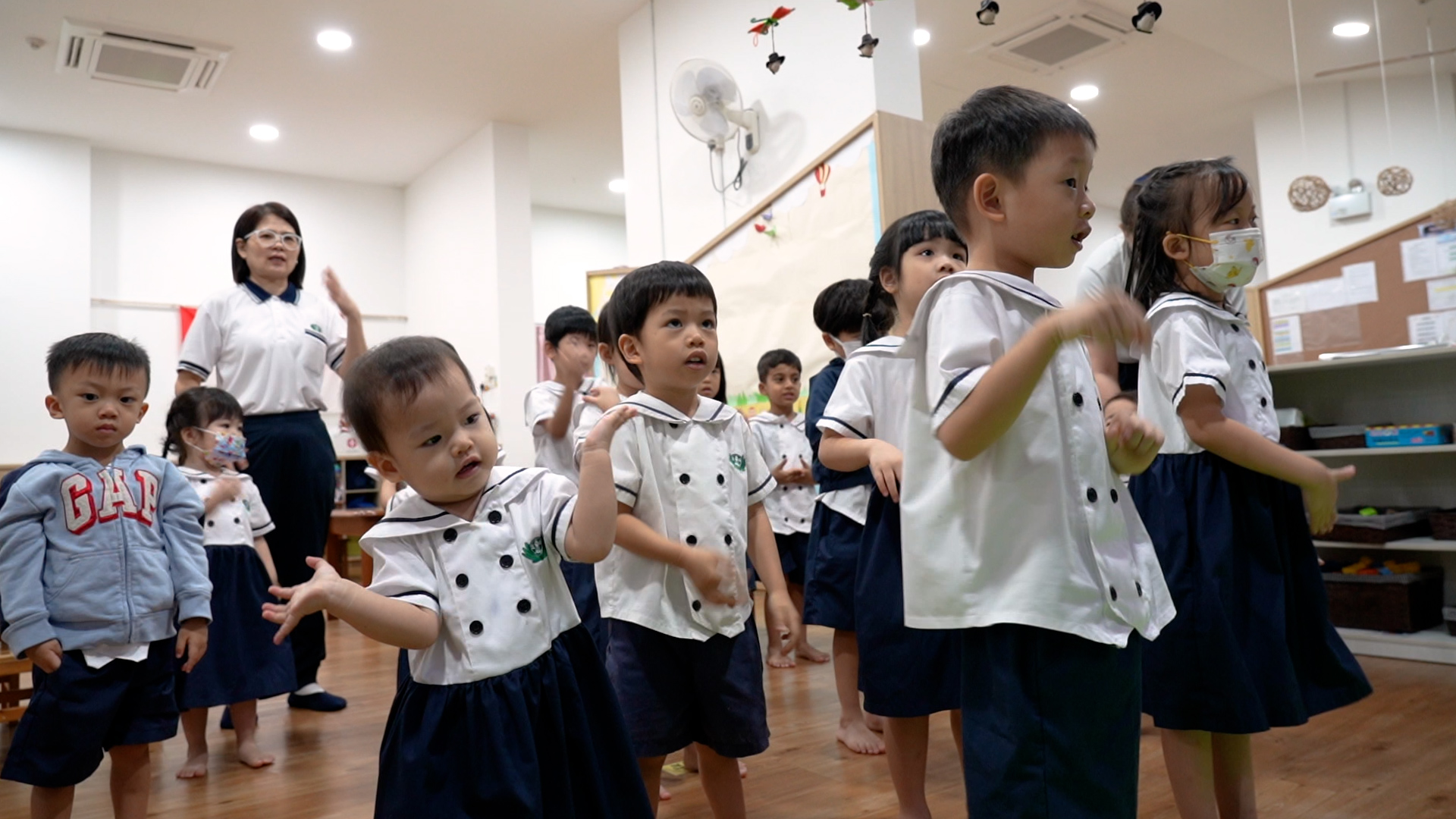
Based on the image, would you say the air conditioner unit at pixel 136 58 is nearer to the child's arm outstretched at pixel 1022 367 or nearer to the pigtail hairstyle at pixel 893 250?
the pigtail hairstyle at pixel 893 250

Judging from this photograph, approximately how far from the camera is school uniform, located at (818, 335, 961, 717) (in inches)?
67.3

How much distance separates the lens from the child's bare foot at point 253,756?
102 inches

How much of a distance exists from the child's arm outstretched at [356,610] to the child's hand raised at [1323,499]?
124 cm

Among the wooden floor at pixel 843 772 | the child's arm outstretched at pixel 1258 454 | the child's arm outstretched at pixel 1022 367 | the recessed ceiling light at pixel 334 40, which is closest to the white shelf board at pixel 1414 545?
the wooden floor at pixel 843 772

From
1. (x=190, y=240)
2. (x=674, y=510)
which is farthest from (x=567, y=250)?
(x=674, y=510)

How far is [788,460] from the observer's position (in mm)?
3775

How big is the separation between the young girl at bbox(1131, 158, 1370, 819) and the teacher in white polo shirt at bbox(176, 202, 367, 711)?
7.47 ft

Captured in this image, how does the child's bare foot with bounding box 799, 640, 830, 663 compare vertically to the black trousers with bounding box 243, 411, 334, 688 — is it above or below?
below

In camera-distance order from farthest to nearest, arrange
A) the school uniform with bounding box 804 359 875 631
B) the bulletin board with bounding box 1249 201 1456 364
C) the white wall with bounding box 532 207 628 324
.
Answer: the white wall with bounding box 532 207 628 324 → the bulletin board with bounding box 1249 201 1456 364 → the school uniform with bounding box 804 359 875 631

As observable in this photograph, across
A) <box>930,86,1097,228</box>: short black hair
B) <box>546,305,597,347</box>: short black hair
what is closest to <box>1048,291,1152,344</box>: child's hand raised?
<box>930,86,1097,228</box>: short black hair

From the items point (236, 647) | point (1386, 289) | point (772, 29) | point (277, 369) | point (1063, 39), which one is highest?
point (1063, 39)

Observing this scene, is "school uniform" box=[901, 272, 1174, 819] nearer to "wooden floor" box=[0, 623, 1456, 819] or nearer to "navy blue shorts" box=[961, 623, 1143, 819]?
"navy blue shorts" box=[961, 623, 1143, 819]

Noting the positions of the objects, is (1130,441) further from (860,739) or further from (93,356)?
(93,356)

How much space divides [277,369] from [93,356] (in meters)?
1.02
